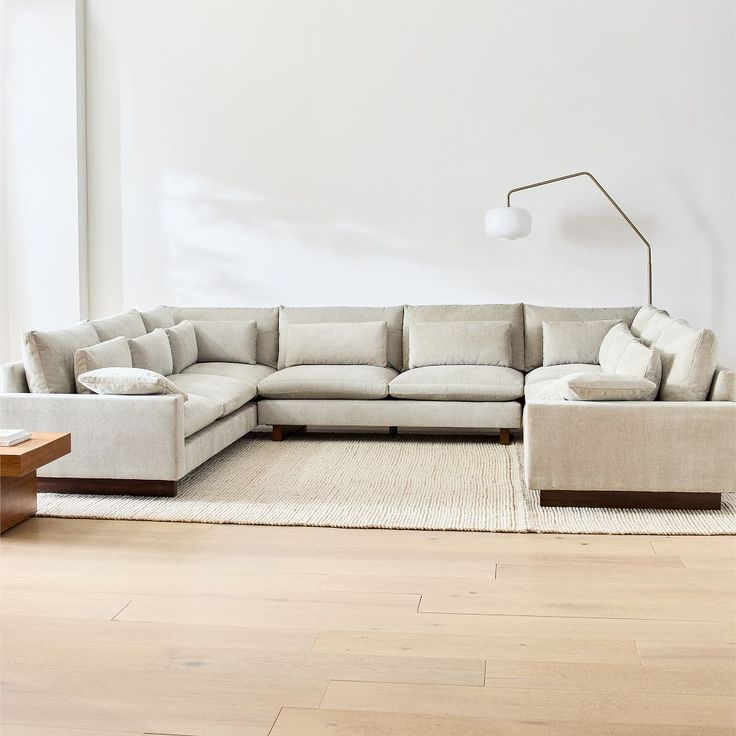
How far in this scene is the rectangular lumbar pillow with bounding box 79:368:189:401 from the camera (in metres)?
4.26

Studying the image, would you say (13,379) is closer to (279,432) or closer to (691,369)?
(279,432)

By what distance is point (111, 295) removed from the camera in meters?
6.87

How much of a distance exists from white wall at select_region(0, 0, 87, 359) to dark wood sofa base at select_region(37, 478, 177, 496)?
273cm

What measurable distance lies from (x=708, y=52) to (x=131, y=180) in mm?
4148

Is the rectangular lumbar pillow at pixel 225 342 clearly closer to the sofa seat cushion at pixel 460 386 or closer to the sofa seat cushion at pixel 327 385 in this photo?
the sofa seat cushion at pixel 327 385

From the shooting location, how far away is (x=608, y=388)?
3.99 m

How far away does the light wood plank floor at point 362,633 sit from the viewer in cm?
215

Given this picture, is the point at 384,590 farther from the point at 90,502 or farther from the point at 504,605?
the point at 90,502

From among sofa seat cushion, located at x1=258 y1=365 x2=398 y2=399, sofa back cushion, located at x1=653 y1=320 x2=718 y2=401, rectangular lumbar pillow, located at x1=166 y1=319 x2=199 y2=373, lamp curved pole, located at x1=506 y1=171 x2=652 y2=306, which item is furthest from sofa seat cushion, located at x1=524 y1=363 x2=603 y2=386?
rectangular lumbar pillow, located at x1=166 y1=319 x2=199 y2=373

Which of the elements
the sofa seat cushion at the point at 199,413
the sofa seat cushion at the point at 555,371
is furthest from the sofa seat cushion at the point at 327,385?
the sofa seat cushion at the point at 555,371

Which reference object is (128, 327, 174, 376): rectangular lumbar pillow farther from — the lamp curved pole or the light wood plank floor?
the lamp curved pole

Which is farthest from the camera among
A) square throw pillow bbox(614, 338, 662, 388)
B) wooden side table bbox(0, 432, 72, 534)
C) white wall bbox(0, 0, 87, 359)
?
white wall bbox(0, 0, 87, 359)

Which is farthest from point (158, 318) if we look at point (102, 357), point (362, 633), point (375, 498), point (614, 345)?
point (362, 633)

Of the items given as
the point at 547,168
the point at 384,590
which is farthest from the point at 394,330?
the point at 384,590
